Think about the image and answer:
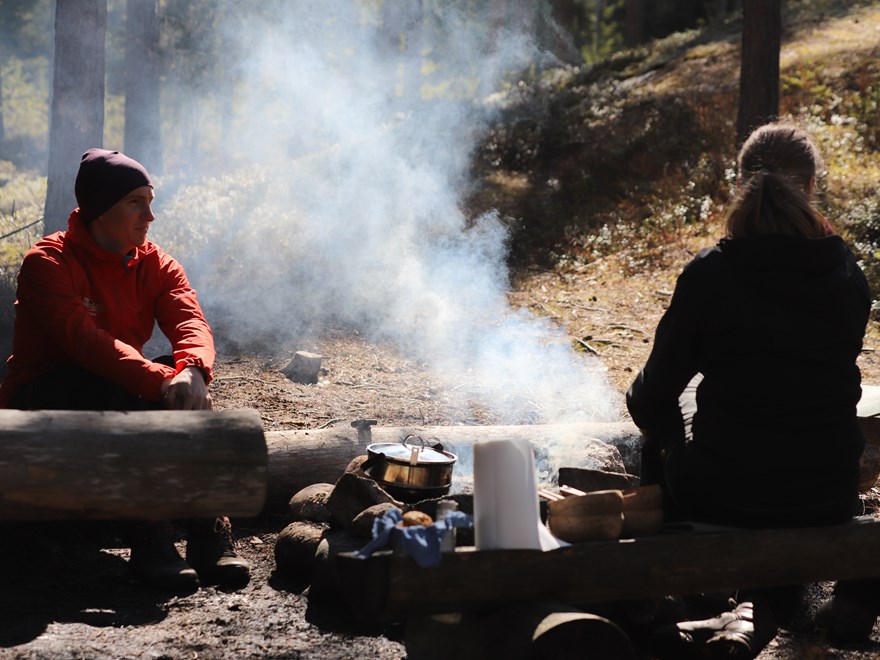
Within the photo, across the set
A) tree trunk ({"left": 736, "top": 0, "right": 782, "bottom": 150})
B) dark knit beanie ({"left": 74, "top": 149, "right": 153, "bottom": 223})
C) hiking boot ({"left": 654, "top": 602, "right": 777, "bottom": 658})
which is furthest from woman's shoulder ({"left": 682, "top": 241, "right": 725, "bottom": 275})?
tree trunk ({"left": 736, "top": 0, "right": 782, "bottom": 150})

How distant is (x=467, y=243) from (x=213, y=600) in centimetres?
848

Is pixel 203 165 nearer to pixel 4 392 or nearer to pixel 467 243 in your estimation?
pixel 467 243

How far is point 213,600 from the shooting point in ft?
12.5

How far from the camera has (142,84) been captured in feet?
48.3

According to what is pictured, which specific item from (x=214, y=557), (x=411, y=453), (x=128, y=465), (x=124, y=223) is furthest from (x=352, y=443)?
(x=128, y=465)

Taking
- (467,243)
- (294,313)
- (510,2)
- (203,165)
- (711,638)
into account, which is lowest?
(711,638)

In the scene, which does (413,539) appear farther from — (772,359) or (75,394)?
(75,394)

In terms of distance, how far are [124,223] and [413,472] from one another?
179cm

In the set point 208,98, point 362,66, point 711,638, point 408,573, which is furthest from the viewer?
point 208,98

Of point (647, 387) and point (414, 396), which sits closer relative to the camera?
point (647, 387)

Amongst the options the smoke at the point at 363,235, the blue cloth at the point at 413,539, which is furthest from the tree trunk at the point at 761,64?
the blue cloth at the point at 413,539

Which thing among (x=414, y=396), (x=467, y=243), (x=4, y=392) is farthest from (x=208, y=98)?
(x=4, y=392)

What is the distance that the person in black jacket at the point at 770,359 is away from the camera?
124 inches

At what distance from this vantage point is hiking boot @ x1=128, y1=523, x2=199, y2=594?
380 centimetres
